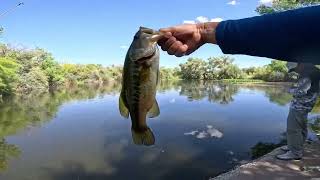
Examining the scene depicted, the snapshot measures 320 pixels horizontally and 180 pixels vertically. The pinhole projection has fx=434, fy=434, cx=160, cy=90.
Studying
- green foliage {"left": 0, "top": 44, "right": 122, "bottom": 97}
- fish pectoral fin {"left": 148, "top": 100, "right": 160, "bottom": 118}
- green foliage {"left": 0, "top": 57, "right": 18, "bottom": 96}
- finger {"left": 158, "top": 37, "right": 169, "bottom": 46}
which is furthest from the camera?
green foliage {"left": 0, "top": 44, "right": 122, "bottom": 97}

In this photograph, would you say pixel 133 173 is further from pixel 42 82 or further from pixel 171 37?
pixel 42 82

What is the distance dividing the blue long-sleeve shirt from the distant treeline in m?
33.8

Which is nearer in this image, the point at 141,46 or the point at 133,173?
the point at 141,46

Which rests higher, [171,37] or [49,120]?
[171,37]

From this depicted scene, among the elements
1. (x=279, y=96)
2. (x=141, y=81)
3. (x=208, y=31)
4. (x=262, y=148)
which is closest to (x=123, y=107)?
(x=141, y=81)

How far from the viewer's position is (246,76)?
98438 mm

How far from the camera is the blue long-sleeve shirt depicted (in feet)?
5.38

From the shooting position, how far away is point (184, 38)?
213cm

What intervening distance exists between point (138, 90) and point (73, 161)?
12.8 metres

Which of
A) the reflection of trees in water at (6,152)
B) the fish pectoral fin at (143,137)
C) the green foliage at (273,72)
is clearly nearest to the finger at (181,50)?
the fish pectoral fin at (143,137)

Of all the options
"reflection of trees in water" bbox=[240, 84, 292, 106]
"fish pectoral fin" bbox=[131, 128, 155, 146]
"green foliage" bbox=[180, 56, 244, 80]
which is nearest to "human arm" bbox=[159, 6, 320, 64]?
"fish pectoral fin" bbox=[131, 128, 155, 146]

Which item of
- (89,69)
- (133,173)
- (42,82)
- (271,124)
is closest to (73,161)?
(133,173)

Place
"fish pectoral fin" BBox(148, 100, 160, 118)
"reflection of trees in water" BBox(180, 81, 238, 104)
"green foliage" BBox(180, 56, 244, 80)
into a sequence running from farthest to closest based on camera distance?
1. "green foliage" BBox(180, 56, 244, 80)
2. "reflection of trees in water" BBox(180, 81, 238, 104)
3. "fish pectoral fin" BBox(148, 100, 160, 118)

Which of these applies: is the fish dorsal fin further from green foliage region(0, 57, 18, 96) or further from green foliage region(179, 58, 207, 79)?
green foliage region(179, 58, 207, 79)
